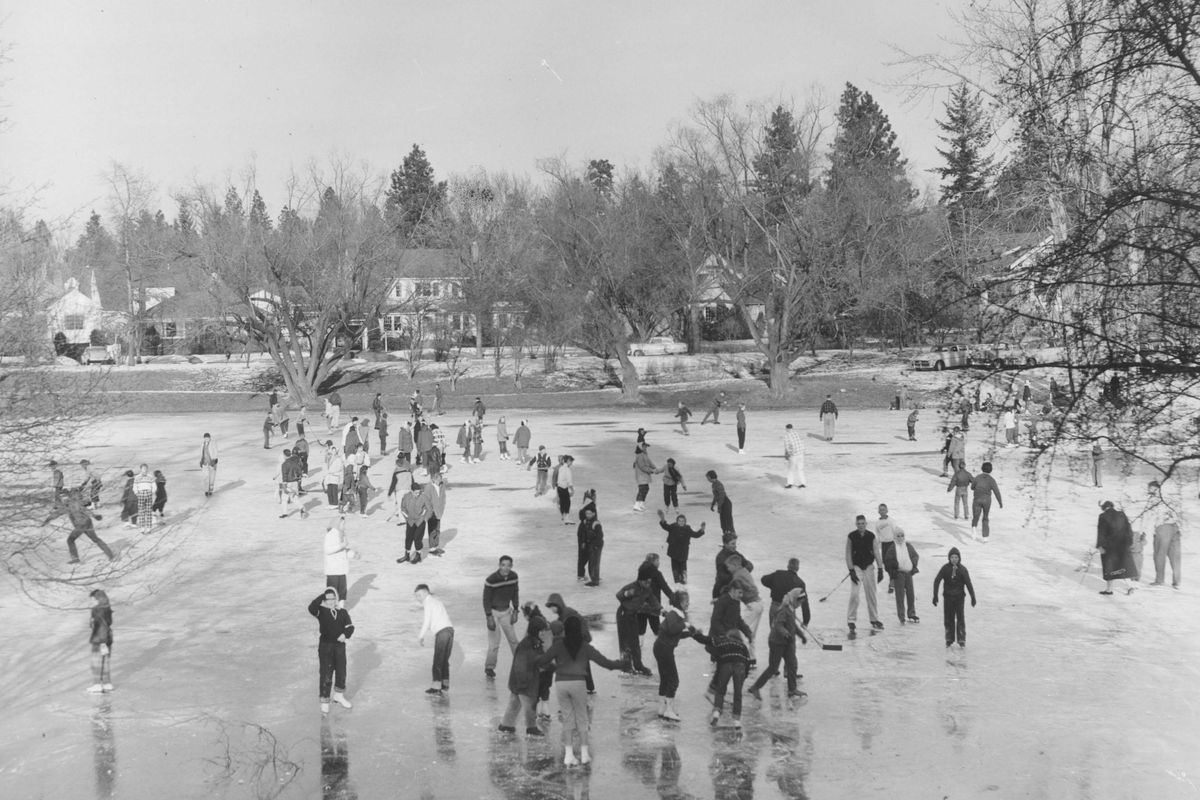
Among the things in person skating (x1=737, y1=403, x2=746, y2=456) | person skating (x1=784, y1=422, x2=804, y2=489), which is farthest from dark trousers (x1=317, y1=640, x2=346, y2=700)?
person skating (x1=737, y1=403, x2=746, y2=456)

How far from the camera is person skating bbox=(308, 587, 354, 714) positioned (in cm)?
1118

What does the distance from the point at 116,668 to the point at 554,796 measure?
6.45 meters

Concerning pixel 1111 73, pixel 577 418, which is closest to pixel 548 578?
pixel 1111 73

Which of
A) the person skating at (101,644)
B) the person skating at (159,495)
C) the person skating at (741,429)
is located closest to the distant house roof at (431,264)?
the person skating at (741,429)

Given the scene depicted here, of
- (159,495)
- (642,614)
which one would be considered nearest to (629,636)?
(642,614)

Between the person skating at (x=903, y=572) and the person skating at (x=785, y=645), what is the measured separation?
318 centimetres

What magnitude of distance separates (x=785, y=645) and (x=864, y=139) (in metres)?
65.2

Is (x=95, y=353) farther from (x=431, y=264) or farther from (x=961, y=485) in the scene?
(x=961, y=485)

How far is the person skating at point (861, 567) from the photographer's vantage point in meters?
14.1

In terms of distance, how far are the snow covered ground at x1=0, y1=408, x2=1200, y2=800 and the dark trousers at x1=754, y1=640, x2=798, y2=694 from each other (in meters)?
0.25

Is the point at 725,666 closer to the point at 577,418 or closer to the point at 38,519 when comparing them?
the point at 38,519

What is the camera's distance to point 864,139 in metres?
72.1

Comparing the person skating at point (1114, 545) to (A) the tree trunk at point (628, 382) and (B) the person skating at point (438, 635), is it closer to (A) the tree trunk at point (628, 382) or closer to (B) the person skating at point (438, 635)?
(B) the person skating at point (438, 635)

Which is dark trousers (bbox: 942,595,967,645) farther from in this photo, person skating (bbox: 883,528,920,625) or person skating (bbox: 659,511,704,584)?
person skating (bbox: 659,511,704,584)
